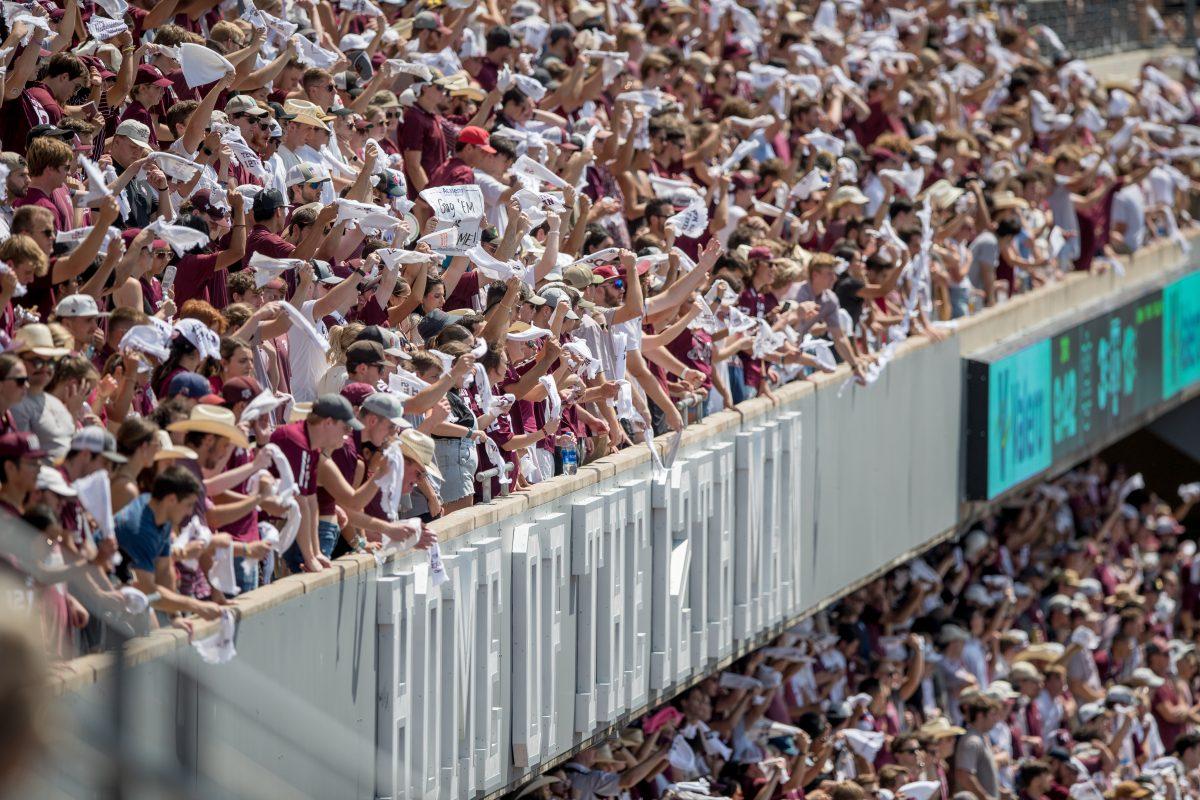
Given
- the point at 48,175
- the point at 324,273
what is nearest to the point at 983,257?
the point at 324,273

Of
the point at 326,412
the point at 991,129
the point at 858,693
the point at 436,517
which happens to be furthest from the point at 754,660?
the point at 991,129

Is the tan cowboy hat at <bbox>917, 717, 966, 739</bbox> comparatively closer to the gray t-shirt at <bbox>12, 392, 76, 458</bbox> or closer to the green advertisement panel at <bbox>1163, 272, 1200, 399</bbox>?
the green advertisement panel at <bbox>1163, 272, 1200, 399</bbox>

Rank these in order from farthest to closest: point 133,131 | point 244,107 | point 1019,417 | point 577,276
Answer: point 1019,417
point 577,276
point 244,107
point 133,131

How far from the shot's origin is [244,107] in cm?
895

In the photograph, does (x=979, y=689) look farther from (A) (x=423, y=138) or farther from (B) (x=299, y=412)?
(B) (x=299, y=412)

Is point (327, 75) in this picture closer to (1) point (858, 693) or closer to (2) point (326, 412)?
(2) point (326, 412)

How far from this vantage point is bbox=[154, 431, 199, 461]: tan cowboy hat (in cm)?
627

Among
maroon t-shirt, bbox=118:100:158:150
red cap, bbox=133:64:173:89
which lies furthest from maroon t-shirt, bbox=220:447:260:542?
red cap, bbox=133:64:173:89

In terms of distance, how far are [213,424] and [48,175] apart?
5.34ft

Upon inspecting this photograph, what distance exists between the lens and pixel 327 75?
9.78 meters

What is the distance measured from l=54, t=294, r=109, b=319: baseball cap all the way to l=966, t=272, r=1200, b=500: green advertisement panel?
30.1 feet

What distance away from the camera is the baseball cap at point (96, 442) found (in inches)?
236

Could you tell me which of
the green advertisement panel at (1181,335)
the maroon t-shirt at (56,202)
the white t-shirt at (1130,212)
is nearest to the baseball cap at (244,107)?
the maroon t-shirt at (56,202)

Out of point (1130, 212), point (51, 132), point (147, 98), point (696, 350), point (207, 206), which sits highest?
point (51, 132)
